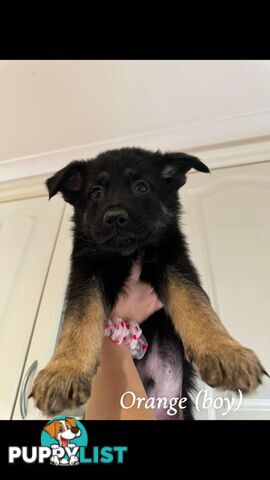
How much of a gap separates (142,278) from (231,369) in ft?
2.31

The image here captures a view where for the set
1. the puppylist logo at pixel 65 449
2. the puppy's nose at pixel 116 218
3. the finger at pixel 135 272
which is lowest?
the puppylist logo at pixel 65 449

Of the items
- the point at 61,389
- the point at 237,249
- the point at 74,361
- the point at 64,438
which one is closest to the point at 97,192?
the point at 74,361

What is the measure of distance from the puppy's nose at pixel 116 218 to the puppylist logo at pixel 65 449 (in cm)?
78

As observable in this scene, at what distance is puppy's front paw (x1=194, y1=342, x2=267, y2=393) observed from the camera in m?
1.05

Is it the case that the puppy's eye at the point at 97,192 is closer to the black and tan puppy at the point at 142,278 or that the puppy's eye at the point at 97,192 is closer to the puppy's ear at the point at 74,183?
the black and tan puppy at the point at 142,278

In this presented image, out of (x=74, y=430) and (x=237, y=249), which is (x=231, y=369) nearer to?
(x=74, y=430)

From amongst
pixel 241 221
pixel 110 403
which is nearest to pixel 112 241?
pixel 110 403

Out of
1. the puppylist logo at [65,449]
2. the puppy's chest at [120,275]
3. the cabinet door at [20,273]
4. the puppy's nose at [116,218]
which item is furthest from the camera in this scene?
the cabinet door at [20,273]

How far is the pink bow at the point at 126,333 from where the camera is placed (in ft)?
5.12

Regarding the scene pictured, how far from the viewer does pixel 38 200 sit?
3.47 meters

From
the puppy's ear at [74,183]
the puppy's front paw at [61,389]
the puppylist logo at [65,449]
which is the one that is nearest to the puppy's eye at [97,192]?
the puppy's ear at [74,183]

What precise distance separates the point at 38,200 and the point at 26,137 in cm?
64

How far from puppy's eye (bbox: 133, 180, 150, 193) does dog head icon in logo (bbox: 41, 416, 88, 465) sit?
111 cm

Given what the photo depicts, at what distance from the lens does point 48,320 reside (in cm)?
251
